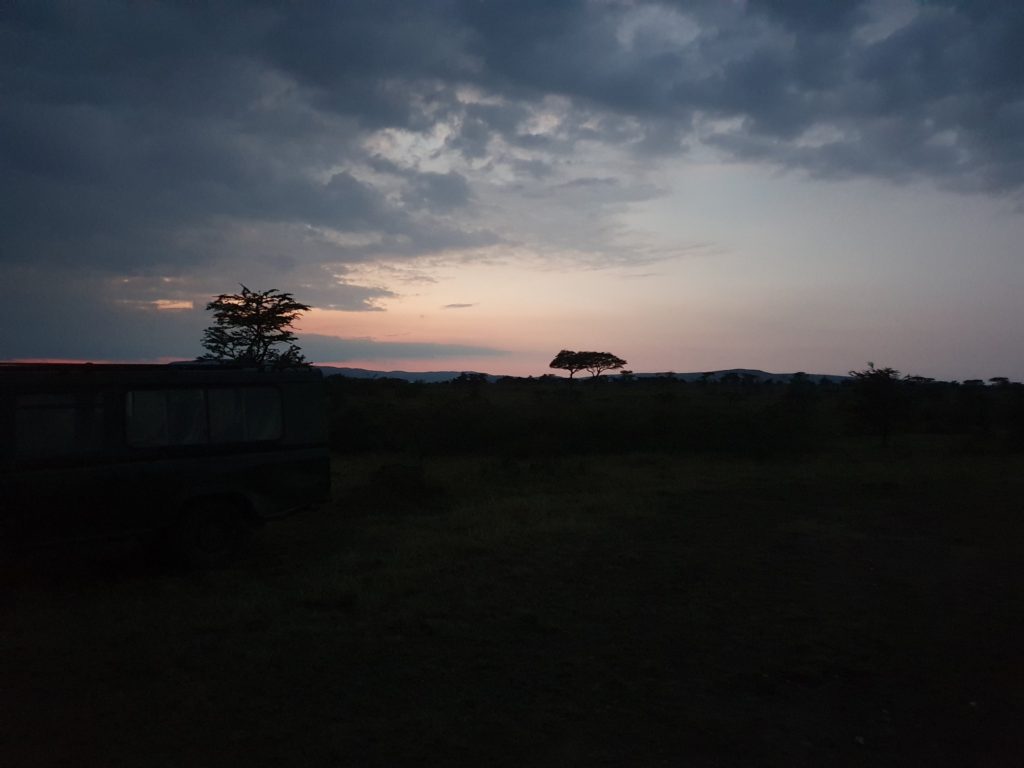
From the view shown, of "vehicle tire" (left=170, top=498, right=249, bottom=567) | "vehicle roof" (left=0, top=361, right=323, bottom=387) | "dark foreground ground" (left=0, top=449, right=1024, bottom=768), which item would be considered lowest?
"dark foreground ground" (left=0, top=449, right=1024, bottom=768)

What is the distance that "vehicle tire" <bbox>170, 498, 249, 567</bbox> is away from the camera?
8750 millimetres

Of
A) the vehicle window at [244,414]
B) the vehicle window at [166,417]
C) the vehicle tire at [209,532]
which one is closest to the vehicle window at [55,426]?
the vehicle window at [166,417]

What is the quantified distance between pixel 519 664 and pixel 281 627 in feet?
7.19

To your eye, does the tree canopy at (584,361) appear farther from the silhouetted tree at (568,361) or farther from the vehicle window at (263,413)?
the vehicle window at (263,413)

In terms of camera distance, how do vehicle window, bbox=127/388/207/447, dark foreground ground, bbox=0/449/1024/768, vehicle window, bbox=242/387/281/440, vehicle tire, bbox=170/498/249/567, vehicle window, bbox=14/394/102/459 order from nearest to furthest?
dark foreground ground, bbox=0/449/1024/768 < vehicle window, bbox=14/394/102/459 < vehicle window, bbox=127/388/207/447 < vehicle tire, bbox=170/498/249/567 < vehicle window, bbox=242/387/281/440

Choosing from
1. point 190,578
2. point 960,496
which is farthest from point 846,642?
point 960,496

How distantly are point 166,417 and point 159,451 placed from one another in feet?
1.17

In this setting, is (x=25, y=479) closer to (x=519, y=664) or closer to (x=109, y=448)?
(x=109, y=448)

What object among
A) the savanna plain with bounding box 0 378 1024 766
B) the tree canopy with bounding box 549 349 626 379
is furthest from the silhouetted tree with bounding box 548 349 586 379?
the savanna plain with bounding box 0 378 1024 766

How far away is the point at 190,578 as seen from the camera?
8.70 meters

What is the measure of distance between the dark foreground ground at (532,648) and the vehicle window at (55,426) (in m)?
1.46

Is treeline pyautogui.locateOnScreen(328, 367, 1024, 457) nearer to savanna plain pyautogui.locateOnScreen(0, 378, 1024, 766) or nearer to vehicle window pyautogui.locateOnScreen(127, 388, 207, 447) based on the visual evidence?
savanna plain pyautogui.locateOnScreen(0, 378, 1024, 766)

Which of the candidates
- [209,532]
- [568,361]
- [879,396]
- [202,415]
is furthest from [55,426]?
[568,361]

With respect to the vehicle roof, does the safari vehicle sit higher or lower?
lower
